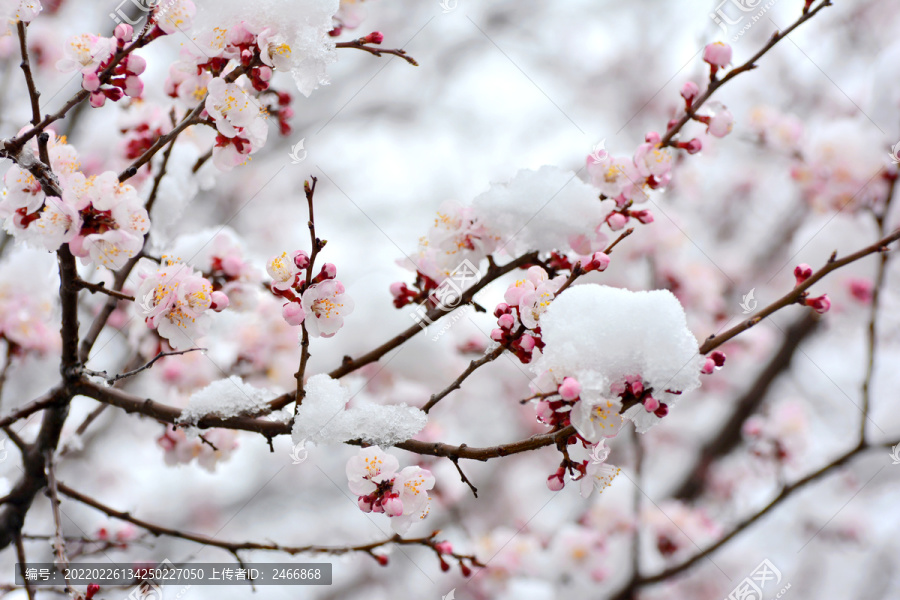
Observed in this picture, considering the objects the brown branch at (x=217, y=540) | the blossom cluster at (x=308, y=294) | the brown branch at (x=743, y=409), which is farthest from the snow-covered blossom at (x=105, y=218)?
the brown branch at (x=743, y=409)

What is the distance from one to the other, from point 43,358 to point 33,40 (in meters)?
1.98

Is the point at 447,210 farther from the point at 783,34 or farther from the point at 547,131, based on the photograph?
the point at 547,131

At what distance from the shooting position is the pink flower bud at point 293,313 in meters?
1.08

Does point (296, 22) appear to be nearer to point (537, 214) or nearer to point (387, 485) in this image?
point (537, 214)

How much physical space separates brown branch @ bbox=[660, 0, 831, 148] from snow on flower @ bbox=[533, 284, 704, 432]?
0.57 metres

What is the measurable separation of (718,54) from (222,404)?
1353mm

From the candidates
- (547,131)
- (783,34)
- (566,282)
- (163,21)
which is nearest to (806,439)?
(783,34)

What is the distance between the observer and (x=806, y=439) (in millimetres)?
2879

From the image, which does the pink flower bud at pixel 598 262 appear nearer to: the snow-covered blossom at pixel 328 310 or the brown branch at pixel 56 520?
the snow-covered blossom at pixel 328 310

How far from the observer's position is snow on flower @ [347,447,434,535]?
3.98 feet

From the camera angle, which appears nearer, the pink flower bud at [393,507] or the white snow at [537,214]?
the pink flower bud at [393,507]

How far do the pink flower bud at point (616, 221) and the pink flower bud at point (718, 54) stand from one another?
1.47ft

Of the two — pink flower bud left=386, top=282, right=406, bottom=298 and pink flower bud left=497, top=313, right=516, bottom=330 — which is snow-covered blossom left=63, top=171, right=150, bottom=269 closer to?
pink flower bud left=386, top=282, right=406, bottom=298

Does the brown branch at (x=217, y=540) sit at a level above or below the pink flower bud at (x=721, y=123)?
below
